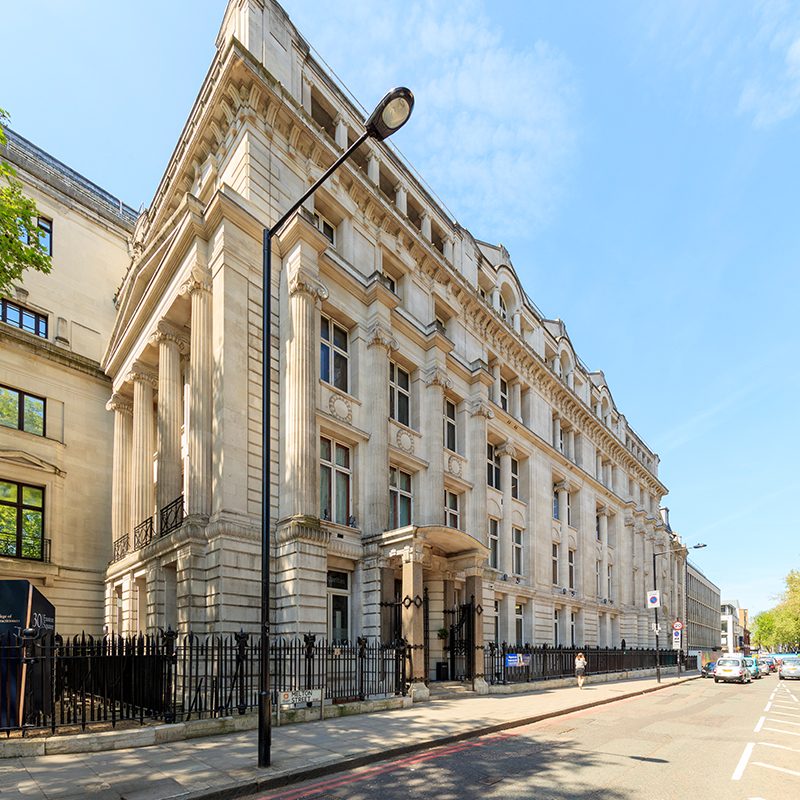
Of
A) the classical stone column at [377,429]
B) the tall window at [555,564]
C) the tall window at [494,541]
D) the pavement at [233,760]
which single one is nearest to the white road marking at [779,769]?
the pavement at [233,760]

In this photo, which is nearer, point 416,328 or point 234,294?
point 234,294

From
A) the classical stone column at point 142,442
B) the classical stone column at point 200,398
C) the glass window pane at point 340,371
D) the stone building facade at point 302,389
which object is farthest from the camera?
the classical stone column at point 142,442

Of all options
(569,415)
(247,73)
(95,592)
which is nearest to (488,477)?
(569,415)

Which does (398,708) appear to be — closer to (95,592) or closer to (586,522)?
(95,592)

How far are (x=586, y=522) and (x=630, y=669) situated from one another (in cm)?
897

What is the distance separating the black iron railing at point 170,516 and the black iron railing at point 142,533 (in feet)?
6.66

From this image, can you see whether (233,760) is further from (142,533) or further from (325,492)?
(142,533)

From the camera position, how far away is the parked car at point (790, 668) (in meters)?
45.3

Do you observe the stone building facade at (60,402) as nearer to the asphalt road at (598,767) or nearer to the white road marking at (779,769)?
the asphalt road at (598,767)

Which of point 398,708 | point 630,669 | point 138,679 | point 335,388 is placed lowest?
point 630,669

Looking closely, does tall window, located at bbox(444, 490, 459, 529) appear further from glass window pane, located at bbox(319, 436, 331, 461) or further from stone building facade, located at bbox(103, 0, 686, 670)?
glass window pane, located at bbox(319, 436, 331, 461)

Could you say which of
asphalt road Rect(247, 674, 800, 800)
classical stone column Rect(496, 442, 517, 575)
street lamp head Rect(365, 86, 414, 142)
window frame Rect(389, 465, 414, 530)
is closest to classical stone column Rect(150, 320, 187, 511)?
window frame Rect(389, 465, 414, 530)

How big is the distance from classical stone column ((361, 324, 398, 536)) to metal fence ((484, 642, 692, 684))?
7.52 m

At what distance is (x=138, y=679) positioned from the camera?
1246 centimetres
